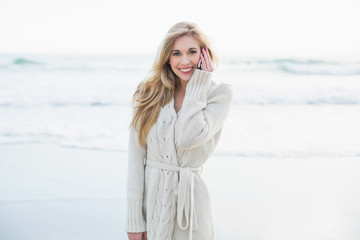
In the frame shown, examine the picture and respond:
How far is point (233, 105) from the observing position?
32.5 ft

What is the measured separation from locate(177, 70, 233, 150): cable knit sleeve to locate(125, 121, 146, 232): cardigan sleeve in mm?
266

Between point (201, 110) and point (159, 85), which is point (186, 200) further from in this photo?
point (159, 85)

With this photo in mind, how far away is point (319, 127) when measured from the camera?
766 cm

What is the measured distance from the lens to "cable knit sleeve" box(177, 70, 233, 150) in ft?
6.15

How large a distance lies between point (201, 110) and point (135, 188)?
0.51 meters

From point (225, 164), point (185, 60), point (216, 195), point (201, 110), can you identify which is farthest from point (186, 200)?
point (225, 164)

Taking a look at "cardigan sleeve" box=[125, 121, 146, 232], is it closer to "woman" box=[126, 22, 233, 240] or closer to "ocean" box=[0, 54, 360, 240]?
"woman" box=[126, 22, 233, 240]

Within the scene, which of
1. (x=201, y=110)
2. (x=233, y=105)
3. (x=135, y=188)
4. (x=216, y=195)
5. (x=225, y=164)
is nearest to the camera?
(x=201, y=110)

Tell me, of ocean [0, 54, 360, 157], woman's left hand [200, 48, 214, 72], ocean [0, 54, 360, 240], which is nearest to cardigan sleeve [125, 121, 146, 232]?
ocean [0, 54, 360, 240]

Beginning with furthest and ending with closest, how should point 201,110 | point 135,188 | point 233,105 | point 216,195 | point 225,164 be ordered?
point 233,105 → point 225,164 → point 216,195 → point 135,188 → point 201,110

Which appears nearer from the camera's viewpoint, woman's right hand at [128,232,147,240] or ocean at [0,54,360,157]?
woman's right hand at [128,232,147,240]

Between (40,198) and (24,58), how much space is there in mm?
13893

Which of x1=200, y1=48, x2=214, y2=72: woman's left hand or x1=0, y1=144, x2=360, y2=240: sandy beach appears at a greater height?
x1=200, y1=48, x2=214, y2=72: woman's left hand

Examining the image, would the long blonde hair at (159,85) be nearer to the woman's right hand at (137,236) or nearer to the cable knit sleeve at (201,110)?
the cable knit sleeve at (201,110)
